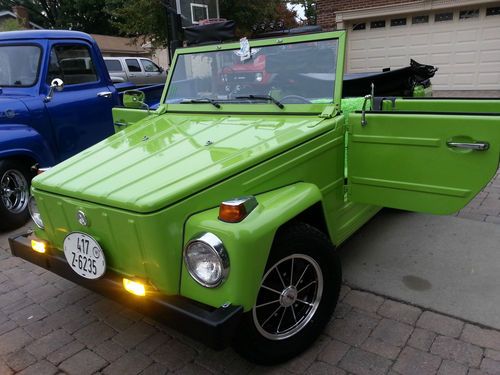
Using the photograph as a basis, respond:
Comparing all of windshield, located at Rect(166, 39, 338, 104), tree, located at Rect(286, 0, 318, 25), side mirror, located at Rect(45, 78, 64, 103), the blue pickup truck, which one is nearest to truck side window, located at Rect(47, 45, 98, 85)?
the blue pickup truck

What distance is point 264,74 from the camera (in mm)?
3307

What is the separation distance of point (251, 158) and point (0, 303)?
2.44 m

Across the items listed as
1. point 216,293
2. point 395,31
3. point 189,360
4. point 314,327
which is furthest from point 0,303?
point 395,31

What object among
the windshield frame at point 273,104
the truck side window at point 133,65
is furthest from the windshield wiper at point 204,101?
the truck side window at point 133,65

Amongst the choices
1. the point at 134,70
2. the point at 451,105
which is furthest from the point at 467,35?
the point at 134,70

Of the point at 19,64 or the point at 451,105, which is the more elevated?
the point at 19,64

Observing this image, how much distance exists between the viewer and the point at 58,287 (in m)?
3.52

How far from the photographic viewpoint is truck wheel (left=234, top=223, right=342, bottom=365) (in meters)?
2.30

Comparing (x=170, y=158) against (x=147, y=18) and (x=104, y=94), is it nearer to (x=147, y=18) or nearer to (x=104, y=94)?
(x=104, y=94)

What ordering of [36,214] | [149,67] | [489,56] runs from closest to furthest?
[36,214], [489,56], [149,67]

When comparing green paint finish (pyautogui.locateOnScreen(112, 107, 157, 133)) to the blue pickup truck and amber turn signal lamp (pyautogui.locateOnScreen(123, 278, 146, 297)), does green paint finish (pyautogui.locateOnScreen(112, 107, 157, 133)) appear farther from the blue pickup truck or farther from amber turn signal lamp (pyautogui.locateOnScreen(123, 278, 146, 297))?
amber turn signal lamp (pyautogui.locateOnScreen(123, 278, 146, 297))

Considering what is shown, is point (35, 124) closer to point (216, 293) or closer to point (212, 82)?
point (212, 82)

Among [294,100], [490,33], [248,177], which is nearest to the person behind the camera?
[248,177]

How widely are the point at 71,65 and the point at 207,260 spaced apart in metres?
4.47
